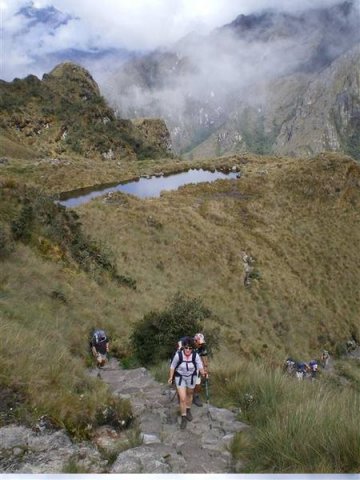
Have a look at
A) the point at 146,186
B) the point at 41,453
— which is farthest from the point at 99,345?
the point at 146,186

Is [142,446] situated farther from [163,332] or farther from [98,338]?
[163,332]

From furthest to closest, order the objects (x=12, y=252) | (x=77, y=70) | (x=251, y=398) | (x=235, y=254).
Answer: (x=77, y=70) < (x=235, y=254) < (x=12, y=252) < (x=251, y=398)

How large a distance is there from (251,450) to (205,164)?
200ft

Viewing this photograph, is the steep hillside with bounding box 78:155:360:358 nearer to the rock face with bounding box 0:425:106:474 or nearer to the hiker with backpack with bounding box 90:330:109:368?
the hiker with backpack with bounding box 90:330:109:368

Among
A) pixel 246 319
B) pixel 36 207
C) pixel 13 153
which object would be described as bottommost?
pixel 246 319

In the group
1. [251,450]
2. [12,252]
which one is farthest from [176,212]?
[251,450]

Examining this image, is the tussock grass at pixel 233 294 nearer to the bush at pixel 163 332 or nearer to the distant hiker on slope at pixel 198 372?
the distant hiker on slope at pixel 198 372

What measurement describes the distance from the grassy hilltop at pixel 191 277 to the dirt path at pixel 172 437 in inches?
15.6

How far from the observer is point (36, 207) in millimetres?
20453

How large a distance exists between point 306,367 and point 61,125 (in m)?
77.9

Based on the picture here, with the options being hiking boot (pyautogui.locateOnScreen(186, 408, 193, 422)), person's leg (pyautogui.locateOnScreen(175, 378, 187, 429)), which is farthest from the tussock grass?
person's leg (pyautogui.locateOnScreen(175, 378, 187, 429))

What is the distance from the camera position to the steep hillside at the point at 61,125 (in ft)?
278

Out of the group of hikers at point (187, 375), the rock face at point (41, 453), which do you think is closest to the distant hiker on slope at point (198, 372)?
the group of hikers at point (187, 375)

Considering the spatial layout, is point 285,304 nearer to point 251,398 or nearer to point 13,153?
point 251,398
